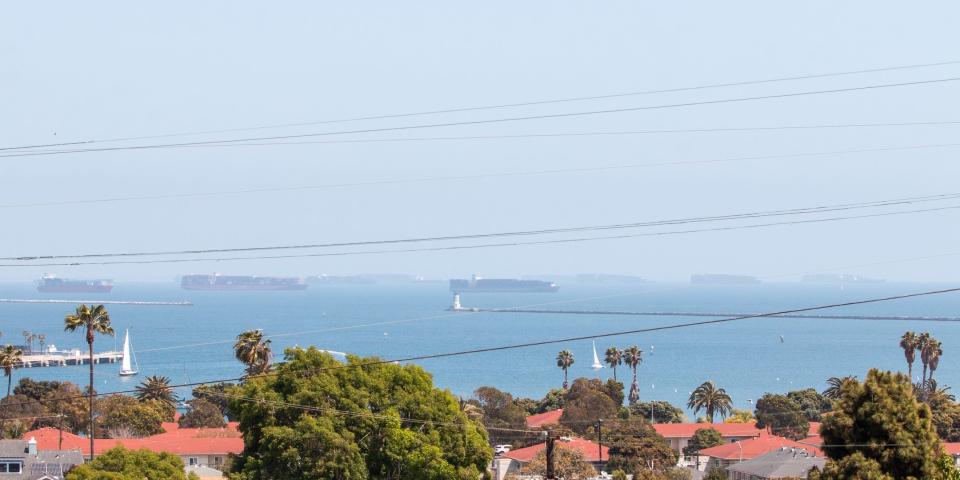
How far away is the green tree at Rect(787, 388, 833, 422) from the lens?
328 feet

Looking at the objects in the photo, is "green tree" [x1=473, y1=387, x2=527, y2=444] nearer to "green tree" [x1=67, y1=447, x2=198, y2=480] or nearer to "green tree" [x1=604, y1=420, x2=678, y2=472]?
"green tree" [x1=604, y1=420, x2=678, y2=472]

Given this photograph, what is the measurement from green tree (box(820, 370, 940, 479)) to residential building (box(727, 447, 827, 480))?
27281 millimetres

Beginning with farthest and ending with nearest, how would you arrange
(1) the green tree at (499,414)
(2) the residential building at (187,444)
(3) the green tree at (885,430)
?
(1) the green tree at (499,414) → (2) the residential building at (187,444) → (3) the green tree at (885,430)

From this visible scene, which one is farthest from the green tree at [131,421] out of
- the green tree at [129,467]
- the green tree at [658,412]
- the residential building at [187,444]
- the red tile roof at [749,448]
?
the green tree at [658,412]

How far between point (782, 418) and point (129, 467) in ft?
190

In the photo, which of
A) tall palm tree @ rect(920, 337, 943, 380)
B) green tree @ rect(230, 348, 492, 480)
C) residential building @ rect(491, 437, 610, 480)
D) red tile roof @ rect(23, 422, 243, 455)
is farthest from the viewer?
tall palm tree @ rect(920, 337, 943, 380)

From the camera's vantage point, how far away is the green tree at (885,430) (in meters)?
31.2

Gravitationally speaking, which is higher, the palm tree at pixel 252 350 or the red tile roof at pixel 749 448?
the palm tree at pixel 252 350

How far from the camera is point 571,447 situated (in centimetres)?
6825

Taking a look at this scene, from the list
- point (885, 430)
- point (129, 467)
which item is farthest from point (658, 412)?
point (885, 430)

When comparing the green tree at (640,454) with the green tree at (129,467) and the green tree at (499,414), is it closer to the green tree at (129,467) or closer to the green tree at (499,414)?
the green tree at (499,414)

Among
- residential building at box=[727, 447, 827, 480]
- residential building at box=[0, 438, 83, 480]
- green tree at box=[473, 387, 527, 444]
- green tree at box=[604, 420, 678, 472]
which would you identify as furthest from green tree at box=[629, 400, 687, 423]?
residential building at box=[0, 438, 83, 480]

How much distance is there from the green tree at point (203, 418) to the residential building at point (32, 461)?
81.9 ft

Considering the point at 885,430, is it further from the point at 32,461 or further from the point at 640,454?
the point at 32,461
